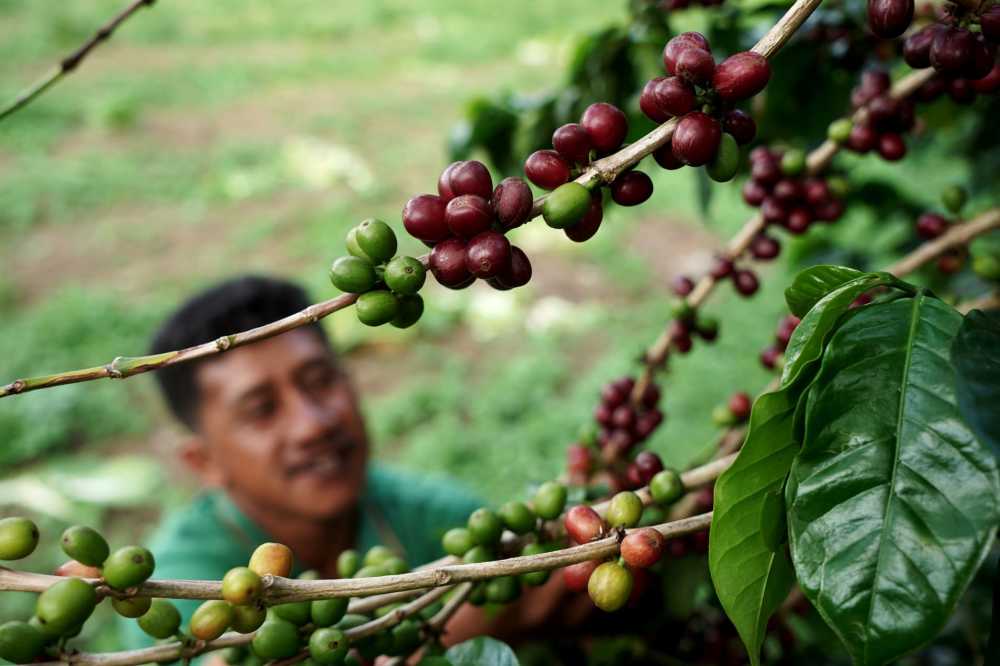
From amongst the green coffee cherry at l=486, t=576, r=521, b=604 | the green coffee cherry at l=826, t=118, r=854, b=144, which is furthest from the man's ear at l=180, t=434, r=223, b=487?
the green coffee cherry at l=826, t=118, r=854, b=144

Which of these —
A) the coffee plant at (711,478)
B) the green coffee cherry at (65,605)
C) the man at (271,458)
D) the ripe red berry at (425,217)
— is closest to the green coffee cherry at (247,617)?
the coffee plant at (711,478)

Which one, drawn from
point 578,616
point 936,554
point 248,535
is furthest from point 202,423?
point 936,554

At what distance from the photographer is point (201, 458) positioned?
250 centimetres

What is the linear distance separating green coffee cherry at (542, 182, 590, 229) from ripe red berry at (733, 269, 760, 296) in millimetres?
589

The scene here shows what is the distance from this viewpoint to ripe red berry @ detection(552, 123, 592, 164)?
2.13 feet

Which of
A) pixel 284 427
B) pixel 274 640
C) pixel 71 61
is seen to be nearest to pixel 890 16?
pixel 274 640

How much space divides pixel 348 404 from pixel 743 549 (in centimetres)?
177

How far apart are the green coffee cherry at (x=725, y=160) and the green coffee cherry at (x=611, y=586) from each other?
0.32 metres

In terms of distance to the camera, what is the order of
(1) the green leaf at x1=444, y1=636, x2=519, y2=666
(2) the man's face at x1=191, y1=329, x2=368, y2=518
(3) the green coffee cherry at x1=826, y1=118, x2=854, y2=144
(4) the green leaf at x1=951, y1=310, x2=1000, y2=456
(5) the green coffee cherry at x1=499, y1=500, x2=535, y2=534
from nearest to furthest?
(4) the green leaf at x1=951, y1=310, x2=1000, y2=456
(1) the green leaf at x1=444, y1=636, x2=519, y2=666
(5) the green coffee cherry at x1=499, y1=500, x2=535, y2=534
(3) the green coffee cherry at x1=826, y1=118, x2=854, y2=144
(2) the man's face at x1=191, y1=329, x2=368, y2=518

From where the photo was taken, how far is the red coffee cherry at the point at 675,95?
0.62 m

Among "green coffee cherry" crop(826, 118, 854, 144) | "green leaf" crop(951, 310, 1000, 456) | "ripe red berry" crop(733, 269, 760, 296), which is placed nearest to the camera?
"green leaf" crop(951, 310, 1000, 456)

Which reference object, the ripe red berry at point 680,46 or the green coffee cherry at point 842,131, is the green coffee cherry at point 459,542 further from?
the green coffee cherry at point 842,131

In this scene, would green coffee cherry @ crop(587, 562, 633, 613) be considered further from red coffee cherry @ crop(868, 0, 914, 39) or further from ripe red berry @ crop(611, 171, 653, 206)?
red coffee cherry @ crop(868, 0, 914, 39)

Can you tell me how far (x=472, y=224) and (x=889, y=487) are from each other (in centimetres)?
36
